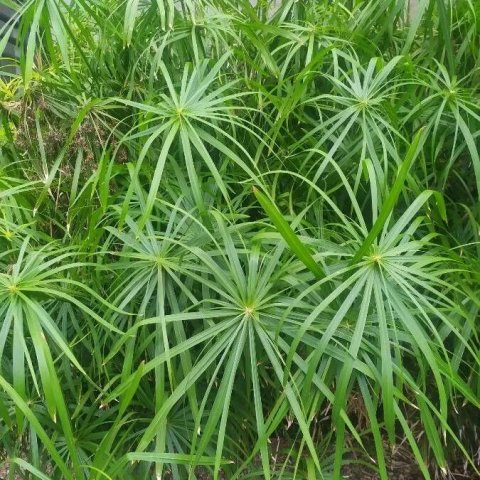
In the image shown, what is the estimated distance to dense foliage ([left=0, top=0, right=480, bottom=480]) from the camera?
96 centimetres

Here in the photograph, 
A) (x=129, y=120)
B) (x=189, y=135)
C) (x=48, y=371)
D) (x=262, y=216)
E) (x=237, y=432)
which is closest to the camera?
(x=48, y=371)

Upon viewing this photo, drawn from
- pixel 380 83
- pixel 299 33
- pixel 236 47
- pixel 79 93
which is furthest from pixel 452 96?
pixel 79 93

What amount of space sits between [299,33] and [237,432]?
0.81 m

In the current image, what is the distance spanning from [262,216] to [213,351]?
40 centimetres

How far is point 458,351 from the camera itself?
1.11 meters

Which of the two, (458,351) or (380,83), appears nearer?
(458,351)

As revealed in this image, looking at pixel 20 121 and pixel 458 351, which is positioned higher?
pixel 20 121

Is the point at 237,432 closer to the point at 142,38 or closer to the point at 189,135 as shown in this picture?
the point at 189,135

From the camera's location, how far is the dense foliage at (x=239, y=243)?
965 mm

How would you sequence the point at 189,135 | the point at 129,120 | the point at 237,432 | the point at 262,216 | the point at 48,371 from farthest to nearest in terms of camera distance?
1. the point at 129,120
2. the point at 262,216
3. the point at 237,432
4. the point at 189,135
5. the point at 48,371

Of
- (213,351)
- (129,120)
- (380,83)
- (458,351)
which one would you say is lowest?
(213,351)

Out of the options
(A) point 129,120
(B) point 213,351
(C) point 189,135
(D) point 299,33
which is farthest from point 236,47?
(B) point 213,351

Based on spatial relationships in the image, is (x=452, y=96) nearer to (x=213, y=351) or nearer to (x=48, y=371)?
(x=213, y=351)

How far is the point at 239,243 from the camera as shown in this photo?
1126mm
